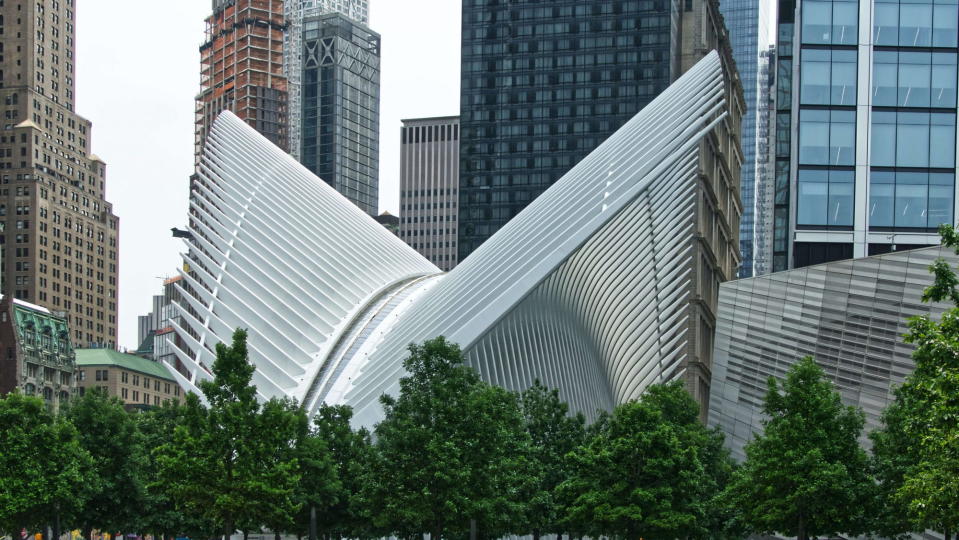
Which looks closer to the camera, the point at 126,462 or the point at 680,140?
the point at 126,462

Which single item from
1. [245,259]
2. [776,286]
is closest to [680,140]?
[776,286]

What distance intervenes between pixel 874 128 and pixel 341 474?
29260 mm

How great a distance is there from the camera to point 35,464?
61844 millimetres

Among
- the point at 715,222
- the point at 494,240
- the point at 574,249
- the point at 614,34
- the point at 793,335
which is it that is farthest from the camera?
the point at 614,34

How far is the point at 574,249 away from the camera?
68.8m

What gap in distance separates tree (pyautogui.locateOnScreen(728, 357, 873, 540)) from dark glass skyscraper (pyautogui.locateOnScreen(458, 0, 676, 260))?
434 ft

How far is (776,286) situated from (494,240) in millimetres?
20102

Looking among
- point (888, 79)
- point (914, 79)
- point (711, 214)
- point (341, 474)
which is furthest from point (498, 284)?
point (711, 214)

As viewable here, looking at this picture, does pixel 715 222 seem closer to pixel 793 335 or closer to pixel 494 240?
pixel 494 240

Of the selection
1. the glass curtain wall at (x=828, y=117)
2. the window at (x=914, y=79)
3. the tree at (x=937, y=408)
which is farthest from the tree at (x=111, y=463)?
the window at (x=914, y=79)

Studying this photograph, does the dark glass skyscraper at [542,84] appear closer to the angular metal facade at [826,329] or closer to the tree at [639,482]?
the angular metal facade at [826,329]

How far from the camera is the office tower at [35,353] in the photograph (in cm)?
17012

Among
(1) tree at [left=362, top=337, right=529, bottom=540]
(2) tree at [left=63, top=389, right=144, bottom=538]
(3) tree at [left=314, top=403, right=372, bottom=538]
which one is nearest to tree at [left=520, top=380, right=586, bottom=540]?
(3) tree at [left=314, top=403, right=372, bottom=538]

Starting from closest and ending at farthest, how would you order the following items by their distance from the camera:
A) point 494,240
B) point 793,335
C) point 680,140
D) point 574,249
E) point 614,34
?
1. point 793,335
2. point 574,249
3. point 680,140
4. point 494,240
5. point 614,34
